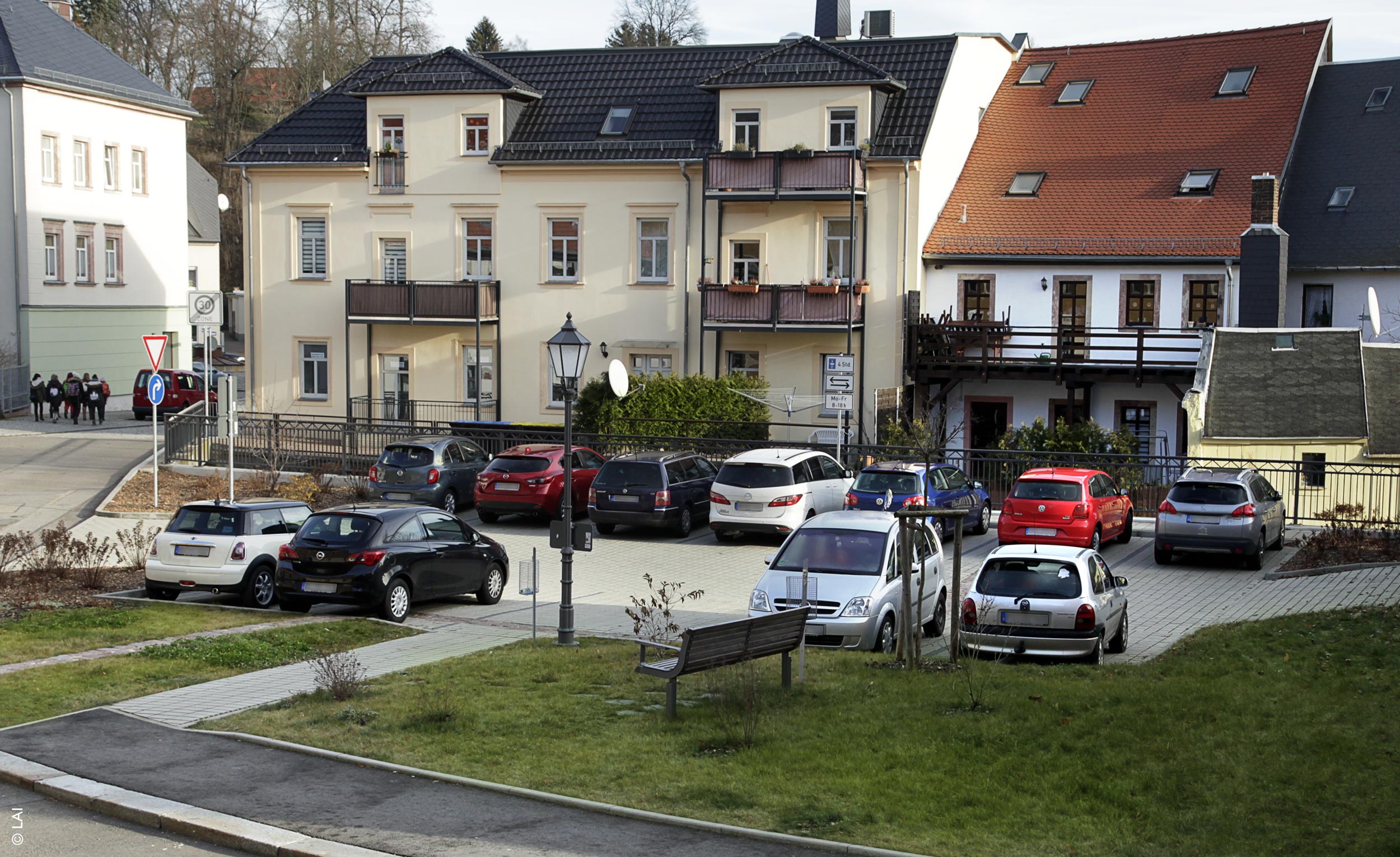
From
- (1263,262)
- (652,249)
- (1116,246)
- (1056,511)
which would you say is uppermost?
(652,249)

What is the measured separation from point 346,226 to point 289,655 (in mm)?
28101

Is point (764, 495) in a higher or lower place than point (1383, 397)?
lower

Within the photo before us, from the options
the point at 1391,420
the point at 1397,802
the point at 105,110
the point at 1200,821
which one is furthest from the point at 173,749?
the point at 105,110

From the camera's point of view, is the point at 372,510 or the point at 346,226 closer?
the point at 372,510

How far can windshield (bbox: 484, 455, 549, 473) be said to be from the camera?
2639cm

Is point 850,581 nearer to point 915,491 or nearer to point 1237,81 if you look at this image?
point 915,491

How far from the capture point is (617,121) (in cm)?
3966

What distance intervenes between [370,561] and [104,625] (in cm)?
304

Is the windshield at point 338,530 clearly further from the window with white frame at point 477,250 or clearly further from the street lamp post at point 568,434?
the window with white frame at point 477,250

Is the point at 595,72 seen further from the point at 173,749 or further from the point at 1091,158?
the point at 173,749

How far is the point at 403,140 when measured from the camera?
40344 millimetres

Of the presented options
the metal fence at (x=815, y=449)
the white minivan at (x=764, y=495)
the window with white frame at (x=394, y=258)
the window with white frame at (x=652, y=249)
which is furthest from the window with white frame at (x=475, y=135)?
the white minivan at (x=764, y=495)

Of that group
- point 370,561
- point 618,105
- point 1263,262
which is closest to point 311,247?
point 618,105

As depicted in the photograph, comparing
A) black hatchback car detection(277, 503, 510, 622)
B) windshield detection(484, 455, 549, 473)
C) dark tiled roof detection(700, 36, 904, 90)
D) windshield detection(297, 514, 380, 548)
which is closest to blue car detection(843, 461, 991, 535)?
windshield detection(484, 455, 549, 473)
